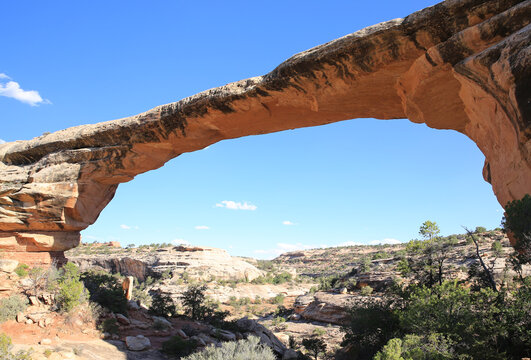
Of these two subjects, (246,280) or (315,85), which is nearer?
(315,85)

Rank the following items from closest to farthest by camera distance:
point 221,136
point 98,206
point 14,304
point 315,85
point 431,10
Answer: point 431,10, point 315,85, point 14,304, point 221,136, point 98,206

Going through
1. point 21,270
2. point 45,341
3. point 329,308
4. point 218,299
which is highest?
point 21,270

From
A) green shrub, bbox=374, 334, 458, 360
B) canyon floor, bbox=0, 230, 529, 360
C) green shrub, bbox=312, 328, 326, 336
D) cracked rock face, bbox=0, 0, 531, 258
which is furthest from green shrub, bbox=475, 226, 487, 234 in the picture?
green shrub, bbox=374, 334, 458, 360

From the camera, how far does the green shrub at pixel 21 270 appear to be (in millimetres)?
12641

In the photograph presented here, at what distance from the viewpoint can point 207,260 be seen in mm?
39844

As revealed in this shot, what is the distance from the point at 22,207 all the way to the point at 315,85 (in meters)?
13.2

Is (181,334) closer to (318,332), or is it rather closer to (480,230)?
(318,332)

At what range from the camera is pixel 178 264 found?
121 feet

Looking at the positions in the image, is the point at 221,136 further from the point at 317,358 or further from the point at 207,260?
the point at 207,260

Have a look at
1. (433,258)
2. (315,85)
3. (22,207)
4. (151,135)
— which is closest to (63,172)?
(22,207)

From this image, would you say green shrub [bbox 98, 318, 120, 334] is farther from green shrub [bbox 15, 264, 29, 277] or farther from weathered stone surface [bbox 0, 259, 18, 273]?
weathered stone surface [bbox 0, 259, 18, 273]

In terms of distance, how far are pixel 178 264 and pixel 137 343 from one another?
2682cm

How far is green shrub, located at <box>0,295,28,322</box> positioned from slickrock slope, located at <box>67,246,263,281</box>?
2185 cm

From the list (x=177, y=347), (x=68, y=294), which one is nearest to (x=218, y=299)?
(x=68, y=294)
